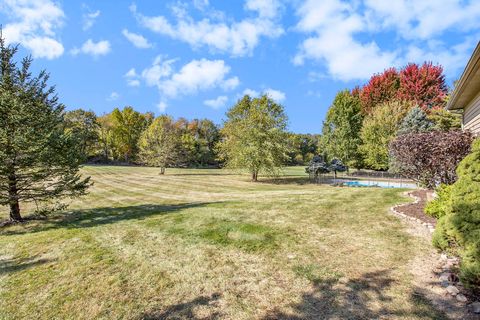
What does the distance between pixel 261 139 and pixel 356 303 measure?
1953 centimetres

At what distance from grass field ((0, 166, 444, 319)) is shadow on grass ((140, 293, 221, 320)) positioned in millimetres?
13

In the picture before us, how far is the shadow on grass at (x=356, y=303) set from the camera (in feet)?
9.62

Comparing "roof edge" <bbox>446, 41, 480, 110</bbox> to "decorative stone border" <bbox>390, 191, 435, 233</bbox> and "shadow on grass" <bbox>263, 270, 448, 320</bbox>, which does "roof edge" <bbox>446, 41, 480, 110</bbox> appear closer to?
"decorative stone border" <bbox>390, 191, 435, 233</bbox>

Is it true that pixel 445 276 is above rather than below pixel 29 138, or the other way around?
below

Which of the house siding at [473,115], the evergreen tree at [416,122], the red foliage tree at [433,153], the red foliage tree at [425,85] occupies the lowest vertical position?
the red foliage tree at [433,153]

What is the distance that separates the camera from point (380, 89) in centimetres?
3656

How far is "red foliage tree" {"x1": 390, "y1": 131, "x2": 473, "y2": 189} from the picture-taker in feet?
23.3

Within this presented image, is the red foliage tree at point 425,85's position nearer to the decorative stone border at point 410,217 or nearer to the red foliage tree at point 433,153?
the red foliage tree at point 433,153

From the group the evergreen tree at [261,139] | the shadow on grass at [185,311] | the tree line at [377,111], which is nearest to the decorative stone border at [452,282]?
the shadow on grass at [185,311]

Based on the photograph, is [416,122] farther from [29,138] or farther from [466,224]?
[29,138]

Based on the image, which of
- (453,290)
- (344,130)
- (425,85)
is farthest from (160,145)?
(425,85)

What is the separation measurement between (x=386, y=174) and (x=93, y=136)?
46772mm

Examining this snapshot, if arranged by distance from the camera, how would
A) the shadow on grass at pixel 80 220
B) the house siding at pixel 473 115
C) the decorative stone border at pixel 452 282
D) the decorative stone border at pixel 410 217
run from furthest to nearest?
the shadow on grass at pixel 80 220, the house siding at pixel 473 115, the decorative stone border at pixel 410 217, the decorative stone border at pixel 452 282

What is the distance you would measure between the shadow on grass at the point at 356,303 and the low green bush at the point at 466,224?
0.65 meters
